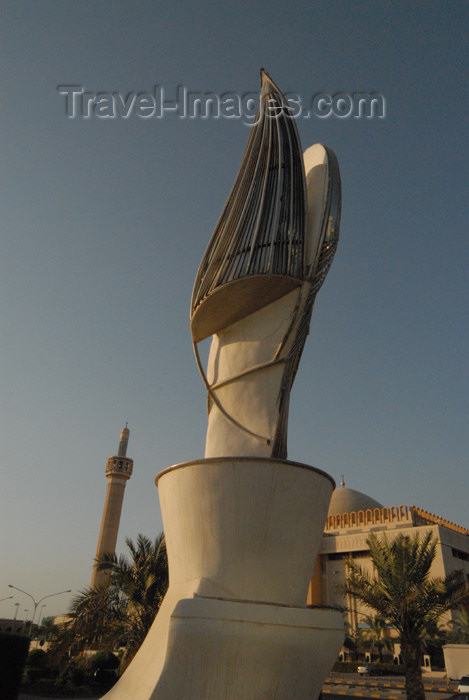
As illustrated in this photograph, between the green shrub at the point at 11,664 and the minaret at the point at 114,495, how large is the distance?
28548 mm

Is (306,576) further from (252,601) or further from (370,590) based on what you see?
(370,590)

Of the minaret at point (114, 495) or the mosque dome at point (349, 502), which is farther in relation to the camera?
the mosque dome at point (349, 502)

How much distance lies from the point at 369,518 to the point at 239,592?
117ft

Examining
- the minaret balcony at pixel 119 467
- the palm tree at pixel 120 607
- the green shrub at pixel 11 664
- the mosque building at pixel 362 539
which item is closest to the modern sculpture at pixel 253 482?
the palm tree at pixel 120 607

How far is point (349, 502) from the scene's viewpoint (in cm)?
4794

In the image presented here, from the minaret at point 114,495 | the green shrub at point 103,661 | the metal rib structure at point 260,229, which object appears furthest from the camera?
the minaret at point 114,495

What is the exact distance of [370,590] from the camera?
16.0 meters

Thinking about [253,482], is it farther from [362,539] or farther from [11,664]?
[362,539]

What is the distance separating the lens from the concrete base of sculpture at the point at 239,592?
10.5m

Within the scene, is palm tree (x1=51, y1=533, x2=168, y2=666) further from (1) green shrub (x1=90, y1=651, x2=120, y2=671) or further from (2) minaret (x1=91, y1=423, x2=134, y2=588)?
(2) minaret (x1=91, y1=423, x2=134, y2=588)

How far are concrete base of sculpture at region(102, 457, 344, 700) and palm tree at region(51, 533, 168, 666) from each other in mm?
3146

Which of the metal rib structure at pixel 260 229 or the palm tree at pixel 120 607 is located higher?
the metal rib structure at pixel 260 229

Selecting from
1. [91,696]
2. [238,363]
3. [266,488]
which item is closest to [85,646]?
[91,696]

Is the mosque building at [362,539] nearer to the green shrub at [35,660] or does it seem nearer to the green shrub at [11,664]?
the green shrub at [35,660]
